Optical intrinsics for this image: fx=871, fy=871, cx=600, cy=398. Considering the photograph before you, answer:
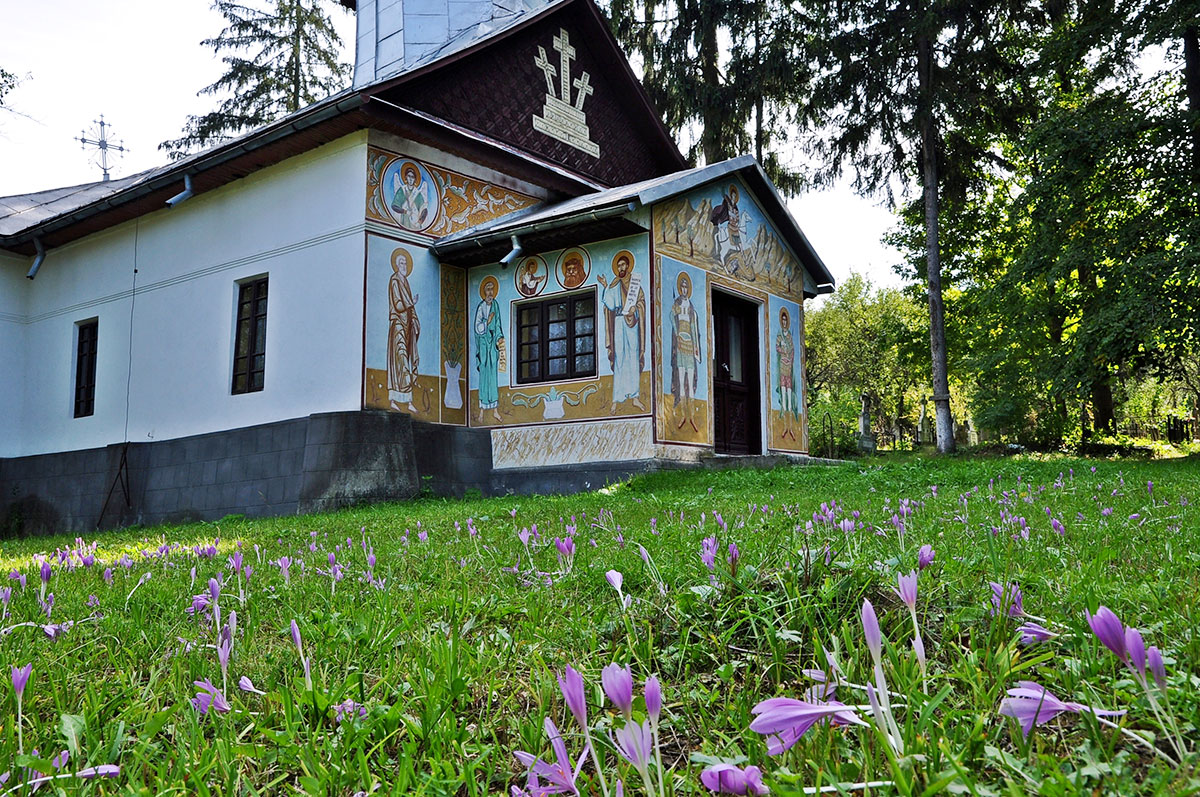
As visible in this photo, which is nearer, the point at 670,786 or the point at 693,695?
the point at 670,786

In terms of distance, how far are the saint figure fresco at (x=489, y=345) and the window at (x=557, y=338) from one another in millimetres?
363

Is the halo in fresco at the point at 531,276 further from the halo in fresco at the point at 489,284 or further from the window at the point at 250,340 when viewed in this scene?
the window at the point at 250,340

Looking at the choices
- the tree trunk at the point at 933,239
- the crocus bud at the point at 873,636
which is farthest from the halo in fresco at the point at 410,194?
the tree trunk at the point at 933,239

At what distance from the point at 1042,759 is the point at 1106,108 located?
21552 millimetres

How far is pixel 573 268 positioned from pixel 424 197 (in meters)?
2.69

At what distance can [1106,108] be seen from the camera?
1881 centimetres

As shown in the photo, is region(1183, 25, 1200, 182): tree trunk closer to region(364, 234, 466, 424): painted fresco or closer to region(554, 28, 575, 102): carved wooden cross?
region(554, 28, 575, 102): carved wooden cross

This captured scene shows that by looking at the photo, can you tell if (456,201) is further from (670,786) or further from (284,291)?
(670,786)

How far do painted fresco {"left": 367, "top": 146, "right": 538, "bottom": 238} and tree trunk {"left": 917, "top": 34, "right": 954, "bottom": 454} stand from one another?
12632 millimetres

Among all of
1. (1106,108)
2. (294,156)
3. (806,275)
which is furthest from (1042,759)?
(1106,108)

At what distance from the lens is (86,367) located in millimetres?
17828

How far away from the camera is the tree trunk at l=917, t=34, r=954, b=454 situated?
2194 cm

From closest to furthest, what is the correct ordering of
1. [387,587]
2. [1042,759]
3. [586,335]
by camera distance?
[1042,759] < [387,587] < [586,335]

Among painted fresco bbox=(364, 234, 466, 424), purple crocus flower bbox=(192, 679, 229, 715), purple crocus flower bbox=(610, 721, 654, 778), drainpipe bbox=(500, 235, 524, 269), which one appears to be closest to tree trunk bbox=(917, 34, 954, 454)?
drainpipe bbox=(500, 235, 524, 269)
